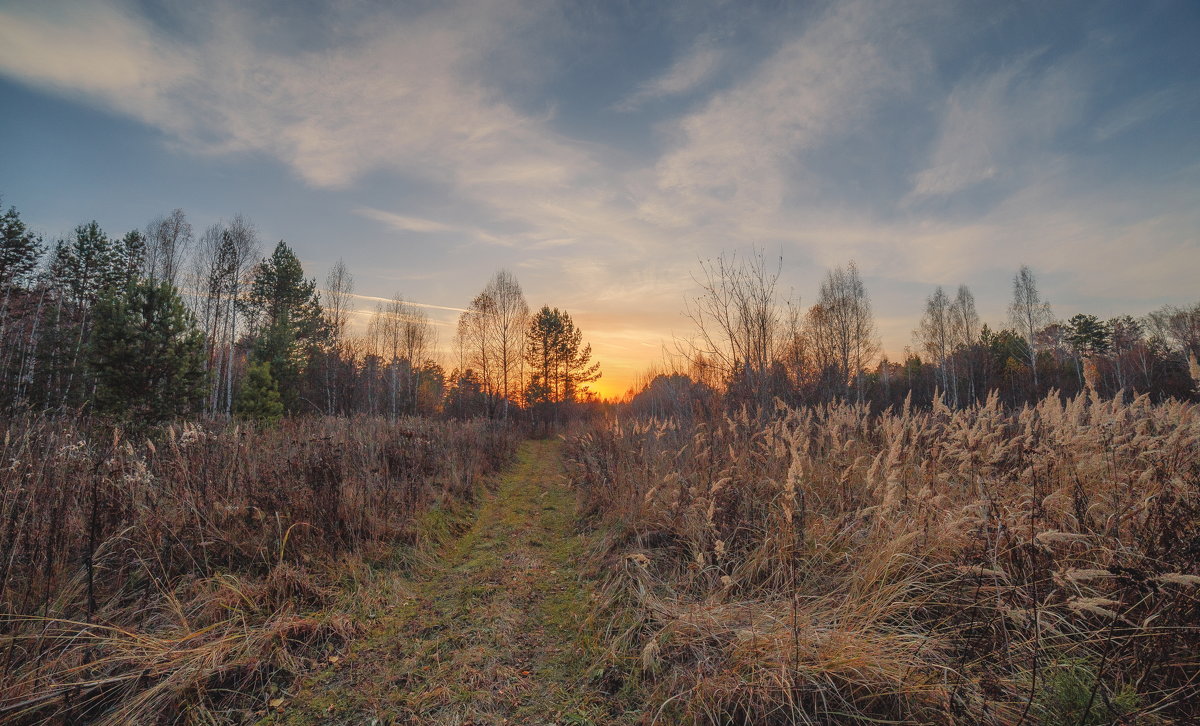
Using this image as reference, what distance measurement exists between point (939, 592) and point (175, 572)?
579cm

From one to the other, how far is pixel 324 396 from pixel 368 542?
2454 cm

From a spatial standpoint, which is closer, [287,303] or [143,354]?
[143,354]

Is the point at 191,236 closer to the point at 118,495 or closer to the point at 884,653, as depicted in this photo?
the point at 118,495

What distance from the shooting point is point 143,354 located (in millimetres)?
10789

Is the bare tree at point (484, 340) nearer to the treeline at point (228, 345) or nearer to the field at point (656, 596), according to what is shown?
the treeline at point (228, 345)

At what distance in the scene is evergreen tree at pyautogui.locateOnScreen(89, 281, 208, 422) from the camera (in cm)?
1051

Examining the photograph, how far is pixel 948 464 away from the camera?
4.38 meters

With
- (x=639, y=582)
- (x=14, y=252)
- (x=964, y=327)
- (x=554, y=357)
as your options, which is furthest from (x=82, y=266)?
(x=964, y=327)

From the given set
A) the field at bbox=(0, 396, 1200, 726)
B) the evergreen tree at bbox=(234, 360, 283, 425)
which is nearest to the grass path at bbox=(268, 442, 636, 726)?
the field at bbox=(0, 396, 1200, 726)

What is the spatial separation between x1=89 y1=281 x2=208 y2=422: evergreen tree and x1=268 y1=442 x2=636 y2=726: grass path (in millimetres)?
11056

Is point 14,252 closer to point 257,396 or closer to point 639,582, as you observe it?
point 257,396

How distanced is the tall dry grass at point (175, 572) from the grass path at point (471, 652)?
35 centimetres

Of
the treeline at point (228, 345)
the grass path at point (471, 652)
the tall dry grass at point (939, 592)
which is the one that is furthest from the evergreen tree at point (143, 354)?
the tall dry grass at point (939, 592)

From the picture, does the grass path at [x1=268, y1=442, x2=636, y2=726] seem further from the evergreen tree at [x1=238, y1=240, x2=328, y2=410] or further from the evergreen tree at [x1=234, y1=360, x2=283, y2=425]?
the evergreen tree at [x1=238, y1=240, x2=328, y2=410]
